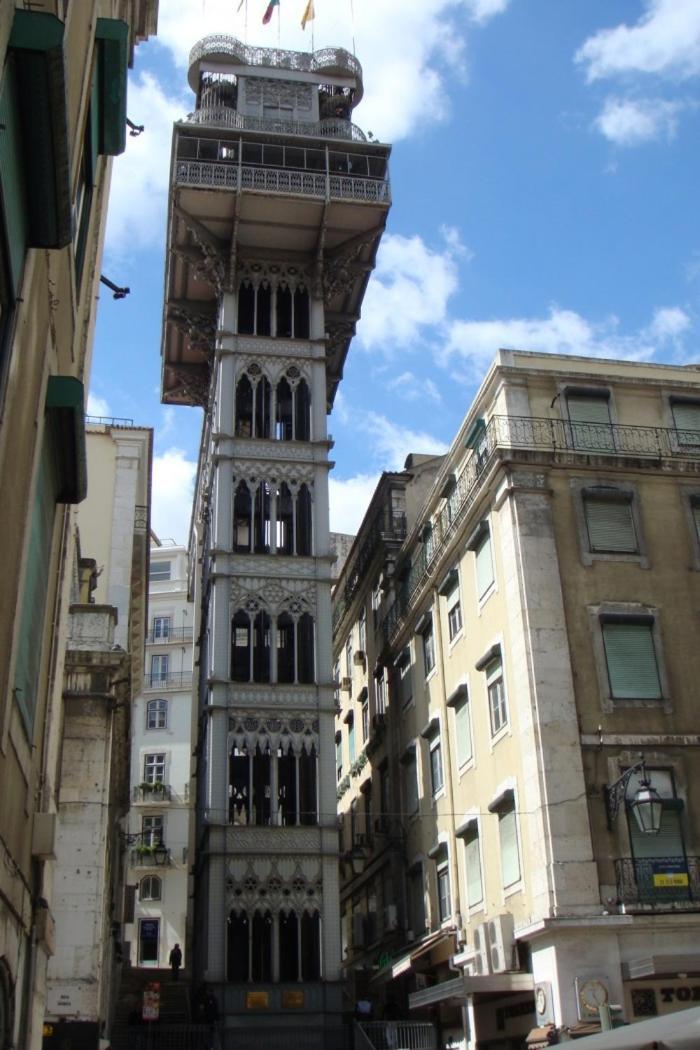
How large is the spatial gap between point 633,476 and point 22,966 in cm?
2073

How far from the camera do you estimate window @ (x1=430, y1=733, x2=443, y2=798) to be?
103 ft

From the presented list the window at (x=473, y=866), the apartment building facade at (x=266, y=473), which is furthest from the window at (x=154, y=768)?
the window at (x=473, y=866)

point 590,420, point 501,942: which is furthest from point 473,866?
point 590,420

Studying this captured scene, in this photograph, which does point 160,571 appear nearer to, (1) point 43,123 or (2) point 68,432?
(2) point 68,432

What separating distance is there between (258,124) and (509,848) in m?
30.0

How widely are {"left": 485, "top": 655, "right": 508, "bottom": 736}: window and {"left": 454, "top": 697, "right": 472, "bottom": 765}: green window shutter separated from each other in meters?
2.01

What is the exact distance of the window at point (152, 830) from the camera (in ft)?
202

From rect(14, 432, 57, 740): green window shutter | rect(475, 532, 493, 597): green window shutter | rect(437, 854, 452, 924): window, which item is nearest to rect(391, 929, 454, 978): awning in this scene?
rect(437, 854, 452, 924): window

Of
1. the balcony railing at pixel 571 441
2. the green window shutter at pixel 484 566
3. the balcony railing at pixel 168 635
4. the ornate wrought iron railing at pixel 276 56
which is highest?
the ornate wrought iron railing at pixel 276 56

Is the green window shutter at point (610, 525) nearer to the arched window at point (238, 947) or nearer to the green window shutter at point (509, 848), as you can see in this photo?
the green window shutter at point (509, 848)

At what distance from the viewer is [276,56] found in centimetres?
4647

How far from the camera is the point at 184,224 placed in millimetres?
41219

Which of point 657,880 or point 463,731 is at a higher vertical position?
point 463,731

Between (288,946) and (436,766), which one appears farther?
(436,766)
